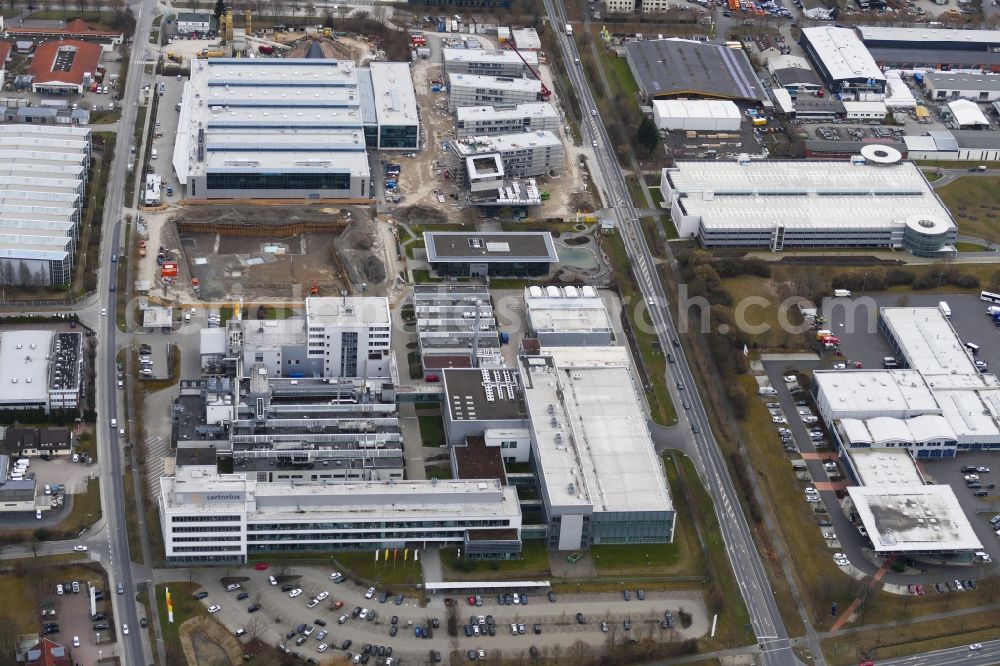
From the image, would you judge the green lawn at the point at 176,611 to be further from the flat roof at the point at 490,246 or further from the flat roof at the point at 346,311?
the flat roof at the point at 490,246

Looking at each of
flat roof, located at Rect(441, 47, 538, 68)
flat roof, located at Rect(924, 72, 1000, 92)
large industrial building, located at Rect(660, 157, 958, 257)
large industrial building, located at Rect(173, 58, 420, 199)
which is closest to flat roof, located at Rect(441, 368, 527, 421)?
large industrial building, located at Rect(660, 157, 958, 257)

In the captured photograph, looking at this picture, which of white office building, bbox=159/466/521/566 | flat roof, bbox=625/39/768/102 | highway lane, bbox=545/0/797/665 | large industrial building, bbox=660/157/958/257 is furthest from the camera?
flat roof, bbox=625/39/768/102

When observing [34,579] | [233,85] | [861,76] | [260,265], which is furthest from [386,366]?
[861,76]

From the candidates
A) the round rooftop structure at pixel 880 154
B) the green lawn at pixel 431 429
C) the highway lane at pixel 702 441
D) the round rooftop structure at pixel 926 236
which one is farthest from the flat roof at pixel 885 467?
the round rooftop structure at pixel 880 154

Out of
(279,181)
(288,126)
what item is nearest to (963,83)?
(288,126)

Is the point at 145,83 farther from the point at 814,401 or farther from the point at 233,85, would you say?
the point at 814,401

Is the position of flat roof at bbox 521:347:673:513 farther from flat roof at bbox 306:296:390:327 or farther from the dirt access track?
the dirt access track

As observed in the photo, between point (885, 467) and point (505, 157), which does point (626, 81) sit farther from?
point (885, 467)
